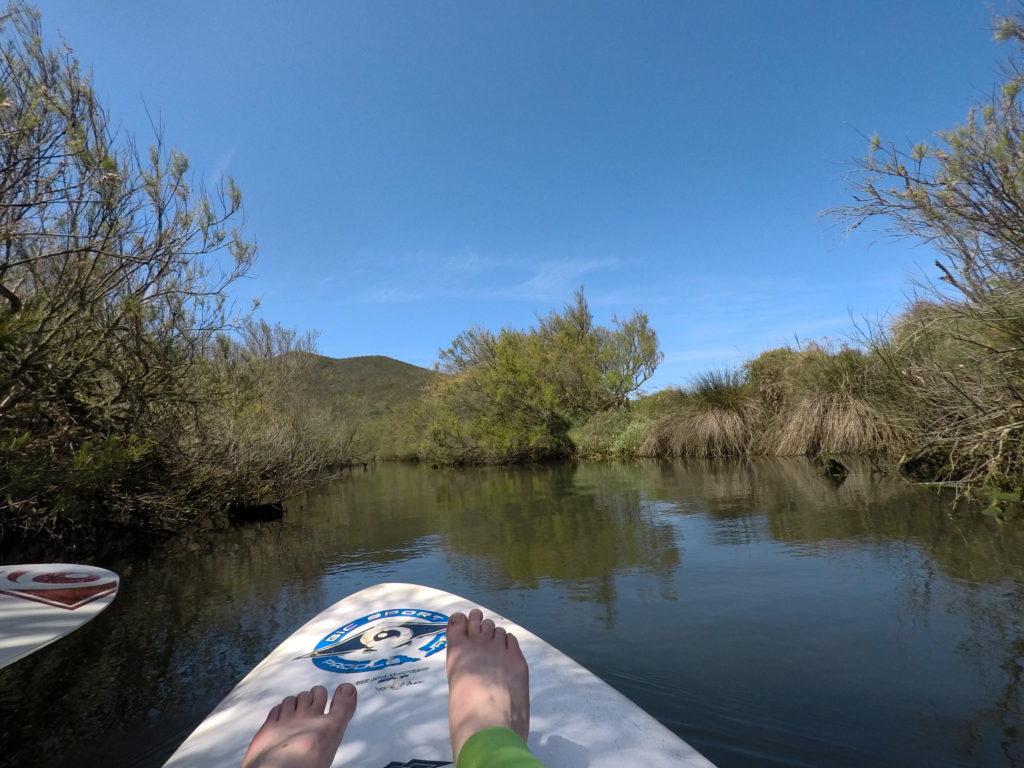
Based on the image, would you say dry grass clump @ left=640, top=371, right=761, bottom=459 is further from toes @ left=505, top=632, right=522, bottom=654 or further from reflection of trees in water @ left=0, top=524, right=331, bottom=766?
toes @ left=505, top=632, right=522, bottom=654

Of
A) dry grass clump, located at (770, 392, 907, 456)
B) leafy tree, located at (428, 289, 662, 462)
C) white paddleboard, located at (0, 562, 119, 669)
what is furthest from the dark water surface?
leafy tree, located at (428, 289, 662, 462)

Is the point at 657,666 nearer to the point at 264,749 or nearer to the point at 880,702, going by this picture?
the point at 880,702

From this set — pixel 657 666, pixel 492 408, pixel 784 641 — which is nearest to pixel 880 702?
pixel 784 641

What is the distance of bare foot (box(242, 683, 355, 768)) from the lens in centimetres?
136

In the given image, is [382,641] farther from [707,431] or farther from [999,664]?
[707,431]

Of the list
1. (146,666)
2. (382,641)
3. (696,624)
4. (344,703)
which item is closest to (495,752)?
(344,703)

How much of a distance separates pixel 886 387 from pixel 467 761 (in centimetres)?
926

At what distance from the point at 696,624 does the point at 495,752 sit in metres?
1.90

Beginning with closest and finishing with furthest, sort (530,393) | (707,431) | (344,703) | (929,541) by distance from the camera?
(344,703) < (929,541) < (707,431) < (530,393)

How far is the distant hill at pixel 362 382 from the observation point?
2340cm

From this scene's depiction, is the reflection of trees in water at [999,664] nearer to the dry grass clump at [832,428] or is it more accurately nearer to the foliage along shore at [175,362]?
the foliage along shore at [175,362]

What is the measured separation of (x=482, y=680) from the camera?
1661mm

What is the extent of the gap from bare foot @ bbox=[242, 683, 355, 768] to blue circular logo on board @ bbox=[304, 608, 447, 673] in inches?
14.9

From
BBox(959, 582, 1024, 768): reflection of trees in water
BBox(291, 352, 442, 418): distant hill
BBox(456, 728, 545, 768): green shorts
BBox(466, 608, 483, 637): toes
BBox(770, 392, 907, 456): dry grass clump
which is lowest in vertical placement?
BBox(959, 582, 1024, 768): reflection of trees in water
